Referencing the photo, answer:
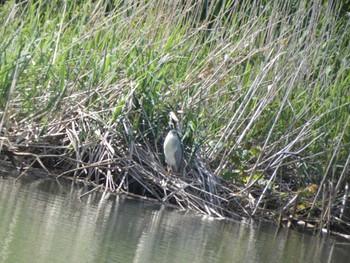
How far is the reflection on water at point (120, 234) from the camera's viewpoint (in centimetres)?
376

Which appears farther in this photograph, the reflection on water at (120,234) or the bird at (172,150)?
the bird at (172,150)

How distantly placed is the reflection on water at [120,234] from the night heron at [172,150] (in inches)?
12.9

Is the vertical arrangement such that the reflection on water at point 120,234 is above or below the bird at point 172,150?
below

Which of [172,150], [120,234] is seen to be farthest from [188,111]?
[120,234]

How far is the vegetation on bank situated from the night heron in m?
0.08

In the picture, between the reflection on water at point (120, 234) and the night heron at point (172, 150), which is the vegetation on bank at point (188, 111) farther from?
the reflection on water at point (120, 234)

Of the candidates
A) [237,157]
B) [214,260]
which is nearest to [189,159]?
[237,157]

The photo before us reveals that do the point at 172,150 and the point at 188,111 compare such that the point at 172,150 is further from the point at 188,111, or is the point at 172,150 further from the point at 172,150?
the point at 188,111

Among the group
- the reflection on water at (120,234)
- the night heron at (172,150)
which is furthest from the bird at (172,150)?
the reflection on water at (120,234)

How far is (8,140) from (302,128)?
1.86 metres

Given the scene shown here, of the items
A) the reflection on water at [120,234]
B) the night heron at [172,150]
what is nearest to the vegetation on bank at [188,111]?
the night heron at [172,150]

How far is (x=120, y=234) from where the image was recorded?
435 cm

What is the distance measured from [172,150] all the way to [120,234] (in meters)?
1.45

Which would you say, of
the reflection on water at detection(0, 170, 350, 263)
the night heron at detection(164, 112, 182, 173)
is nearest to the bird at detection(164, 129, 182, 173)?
the night heron at detection(164, 112, 182, 173)
